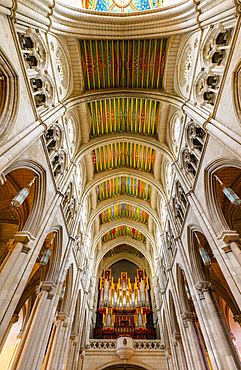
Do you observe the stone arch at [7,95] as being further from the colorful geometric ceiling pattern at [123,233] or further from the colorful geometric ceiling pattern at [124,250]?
the colorful geometric ceiling pattern at [124,250]

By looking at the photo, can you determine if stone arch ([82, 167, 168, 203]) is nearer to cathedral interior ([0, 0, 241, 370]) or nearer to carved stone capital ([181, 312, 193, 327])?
cathedral interior ([0, 0, 241, 370])

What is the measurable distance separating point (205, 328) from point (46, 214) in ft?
22.1

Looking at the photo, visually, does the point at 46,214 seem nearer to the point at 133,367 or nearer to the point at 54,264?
the point at 54,264

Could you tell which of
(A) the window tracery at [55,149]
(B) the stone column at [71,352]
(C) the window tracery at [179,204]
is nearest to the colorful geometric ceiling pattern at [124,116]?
(A) the window tracery at [55,149]

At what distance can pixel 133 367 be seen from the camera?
16016 mm

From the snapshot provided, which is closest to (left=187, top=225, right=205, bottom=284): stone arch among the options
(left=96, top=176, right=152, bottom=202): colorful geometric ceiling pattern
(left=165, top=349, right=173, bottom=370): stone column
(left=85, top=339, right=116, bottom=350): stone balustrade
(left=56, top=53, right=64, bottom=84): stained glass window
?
(left=165, top=349, right=173, bottom=370): stone column

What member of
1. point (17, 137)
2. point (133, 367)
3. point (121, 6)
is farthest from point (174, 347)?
point (121, 6)

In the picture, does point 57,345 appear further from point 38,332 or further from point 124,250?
point 124,250

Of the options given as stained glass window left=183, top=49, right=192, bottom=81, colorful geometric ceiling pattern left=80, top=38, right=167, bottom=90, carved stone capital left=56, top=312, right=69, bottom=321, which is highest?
colorful geometric ceiling pattern left=80, top=38, right=167, bottom=90

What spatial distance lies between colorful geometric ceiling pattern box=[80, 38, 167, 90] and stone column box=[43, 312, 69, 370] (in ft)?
39.4

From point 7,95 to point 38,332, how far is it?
299 inches

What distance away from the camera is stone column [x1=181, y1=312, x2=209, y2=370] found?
8.80 metres

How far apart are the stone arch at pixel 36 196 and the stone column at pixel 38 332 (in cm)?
273

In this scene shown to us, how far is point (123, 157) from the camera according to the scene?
17078mm
